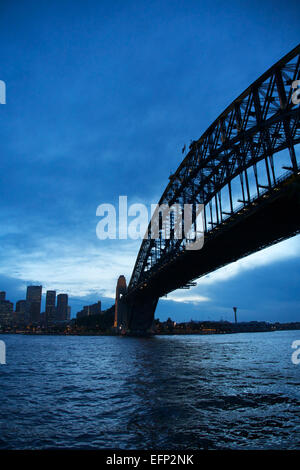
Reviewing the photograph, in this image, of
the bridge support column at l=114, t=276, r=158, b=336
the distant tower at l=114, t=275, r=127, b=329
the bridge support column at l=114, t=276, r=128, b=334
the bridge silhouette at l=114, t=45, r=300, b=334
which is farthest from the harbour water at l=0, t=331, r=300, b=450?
the distant tower at l=114, t=275, r=127, b=329

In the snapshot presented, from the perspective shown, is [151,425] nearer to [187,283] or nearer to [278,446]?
[278,446]

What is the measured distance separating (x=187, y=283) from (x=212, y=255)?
2125cm

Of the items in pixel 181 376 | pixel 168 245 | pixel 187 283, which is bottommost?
pixel 181 376

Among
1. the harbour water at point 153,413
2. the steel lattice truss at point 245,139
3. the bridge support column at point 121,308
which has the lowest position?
the harbour water at point 153,413

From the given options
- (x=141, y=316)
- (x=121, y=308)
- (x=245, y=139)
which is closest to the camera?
(x=245, y=139)

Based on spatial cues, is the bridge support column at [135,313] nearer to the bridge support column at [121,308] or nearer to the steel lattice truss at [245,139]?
the bridge support column at [121,308]

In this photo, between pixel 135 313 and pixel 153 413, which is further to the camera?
pixel 135 313

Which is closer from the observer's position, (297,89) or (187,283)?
(297,89)

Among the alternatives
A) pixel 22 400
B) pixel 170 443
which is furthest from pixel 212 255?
pixel 170 443

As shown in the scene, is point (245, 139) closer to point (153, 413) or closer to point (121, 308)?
point (153, 413)

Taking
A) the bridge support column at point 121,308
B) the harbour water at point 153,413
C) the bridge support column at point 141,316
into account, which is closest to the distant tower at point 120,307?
the bridge support column at point 121,308

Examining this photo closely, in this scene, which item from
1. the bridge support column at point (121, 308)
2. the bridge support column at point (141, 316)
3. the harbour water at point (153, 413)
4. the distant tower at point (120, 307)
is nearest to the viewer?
the harbour water at point (153, 413)

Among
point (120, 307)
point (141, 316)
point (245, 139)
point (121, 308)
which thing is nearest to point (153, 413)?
point (245, 139)
